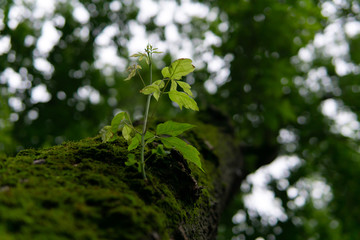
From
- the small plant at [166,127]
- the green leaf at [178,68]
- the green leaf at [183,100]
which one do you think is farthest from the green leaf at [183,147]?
the green leaf at [178,68]

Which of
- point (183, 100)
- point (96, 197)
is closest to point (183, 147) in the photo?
point (183, 100)

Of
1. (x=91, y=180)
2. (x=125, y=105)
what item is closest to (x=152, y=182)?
(x=91, y=180)

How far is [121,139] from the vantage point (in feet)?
5.91

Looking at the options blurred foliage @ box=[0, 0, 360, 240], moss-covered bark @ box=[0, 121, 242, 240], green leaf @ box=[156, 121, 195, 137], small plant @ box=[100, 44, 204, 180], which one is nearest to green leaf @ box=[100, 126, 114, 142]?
small plant @ box=[100, 44, 204, 180]

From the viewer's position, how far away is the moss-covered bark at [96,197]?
81 cm

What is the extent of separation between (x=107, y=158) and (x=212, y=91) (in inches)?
209

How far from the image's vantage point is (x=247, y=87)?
5.82 metres

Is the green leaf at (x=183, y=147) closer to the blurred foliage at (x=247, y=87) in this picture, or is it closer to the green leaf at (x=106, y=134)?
the green leaf at (x=106, y=134)

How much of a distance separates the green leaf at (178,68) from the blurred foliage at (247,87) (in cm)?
374

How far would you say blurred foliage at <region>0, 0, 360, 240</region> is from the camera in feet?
17.1

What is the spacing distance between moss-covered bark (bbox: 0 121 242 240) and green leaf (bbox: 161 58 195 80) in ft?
1.69

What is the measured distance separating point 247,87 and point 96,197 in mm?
5322

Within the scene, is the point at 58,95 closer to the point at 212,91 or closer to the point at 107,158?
the point at 212,91

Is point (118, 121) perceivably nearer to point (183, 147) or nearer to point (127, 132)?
point (127, 132)
